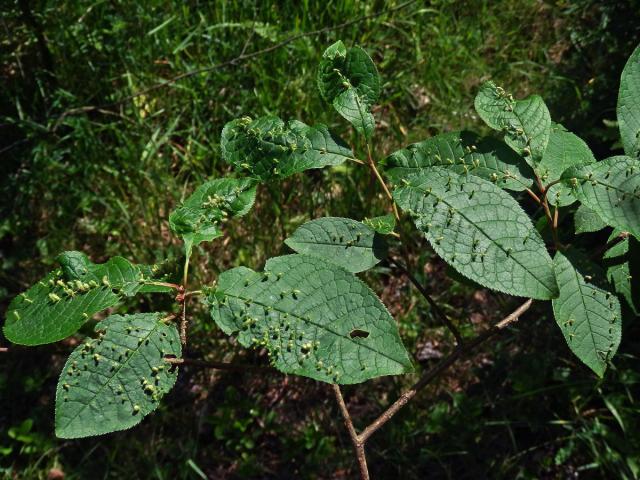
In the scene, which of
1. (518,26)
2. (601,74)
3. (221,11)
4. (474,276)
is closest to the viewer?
(474,276)

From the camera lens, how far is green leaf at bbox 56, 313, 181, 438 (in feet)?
3.11

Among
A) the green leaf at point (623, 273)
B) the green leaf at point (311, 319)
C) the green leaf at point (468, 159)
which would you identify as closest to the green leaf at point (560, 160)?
the green leaf at point (468, 159)

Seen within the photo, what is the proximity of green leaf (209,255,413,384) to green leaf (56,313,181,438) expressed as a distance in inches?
4.1

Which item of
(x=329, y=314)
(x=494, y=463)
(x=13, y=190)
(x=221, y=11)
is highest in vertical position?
(x=329, y=314)

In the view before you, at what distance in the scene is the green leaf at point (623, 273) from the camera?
1.18m

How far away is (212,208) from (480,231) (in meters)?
0.47

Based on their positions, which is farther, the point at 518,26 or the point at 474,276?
the point at 518,26

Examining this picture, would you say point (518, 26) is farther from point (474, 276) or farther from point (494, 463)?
point (474, 276)

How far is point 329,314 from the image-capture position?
100 cm

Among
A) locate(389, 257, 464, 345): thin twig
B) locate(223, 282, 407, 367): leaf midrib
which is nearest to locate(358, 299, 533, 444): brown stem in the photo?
locate(389, 257, 464, 345): thin twig

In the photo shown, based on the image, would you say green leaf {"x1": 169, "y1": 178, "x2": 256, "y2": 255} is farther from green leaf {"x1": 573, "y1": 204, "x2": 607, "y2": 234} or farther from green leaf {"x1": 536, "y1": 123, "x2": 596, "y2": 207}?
green leaf {"x1": 573, "y1": 204, "x2": 607, "y2": 234}

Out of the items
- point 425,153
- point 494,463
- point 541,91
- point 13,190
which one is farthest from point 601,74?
point 13,190

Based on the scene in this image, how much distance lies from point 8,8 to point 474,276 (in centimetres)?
286

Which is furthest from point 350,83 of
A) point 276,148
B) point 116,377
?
point 116,377
